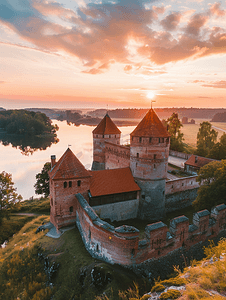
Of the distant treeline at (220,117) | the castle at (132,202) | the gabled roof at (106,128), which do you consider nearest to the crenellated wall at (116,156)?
the gabled roof at (106,128)

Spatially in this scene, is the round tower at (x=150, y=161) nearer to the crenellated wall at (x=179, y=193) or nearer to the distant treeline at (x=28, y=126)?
the crenellated wall at (x=179, y=193)

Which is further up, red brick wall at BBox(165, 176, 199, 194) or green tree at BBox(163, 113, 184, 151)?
green tree at BBox(163, 113, 184, 151)

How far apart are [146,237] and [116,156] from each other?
642 inches

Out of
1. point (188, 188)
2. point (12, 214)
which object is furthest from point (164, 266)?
point (12, 214)

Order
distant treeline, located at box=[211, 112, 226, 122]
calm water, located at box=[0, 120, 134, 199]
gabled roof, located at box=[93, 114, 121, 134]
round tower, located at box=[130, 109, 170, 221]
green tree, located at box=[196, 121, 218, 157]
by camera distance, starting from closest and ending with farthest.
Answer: round tower, located at box=[130, 109, 170, 221], gabled roof, located at box=[93, 114, 121, 134], calm water, located at box=[0, 120, 134, 199], green tree, located at box=[196, 121, 218, 157], distant treeline, located at box=[211, 112, 226, 122]

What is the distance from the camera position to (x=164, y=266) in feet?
40.5

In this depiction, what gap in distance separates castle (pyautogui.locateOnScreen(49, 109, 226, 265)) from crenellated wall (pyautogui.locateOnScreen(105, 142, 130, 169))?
4.29 m

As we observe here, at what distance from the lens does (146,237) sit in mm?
11969

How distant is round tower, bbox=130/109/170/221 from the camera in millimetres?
19000

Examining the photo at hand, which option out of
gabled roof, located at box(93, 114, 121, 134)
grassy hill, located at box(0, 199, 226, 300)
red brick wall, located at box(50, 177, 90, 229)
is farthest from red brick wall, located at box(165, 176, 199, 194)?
gabled roof, located at box(93, 114, 121, 134)

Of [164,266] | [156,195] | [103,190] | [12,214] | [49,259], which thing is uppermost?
[103,190]

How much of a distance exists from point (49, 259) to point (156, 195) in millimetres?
11998

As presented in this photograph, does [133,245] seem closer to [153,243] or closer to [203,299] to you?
[153,243]

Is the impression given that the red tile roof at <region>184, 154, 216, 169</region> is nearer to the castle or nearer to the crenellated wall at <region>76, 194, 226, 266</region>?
the castle
